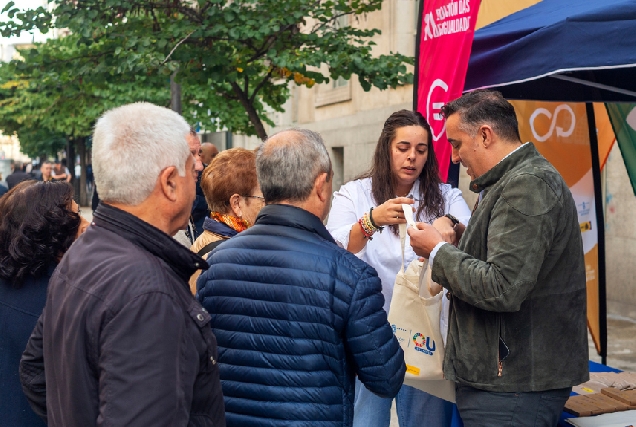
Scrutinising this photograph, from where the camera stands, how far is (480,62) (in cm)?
359

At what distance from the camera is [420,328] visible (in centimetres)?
300

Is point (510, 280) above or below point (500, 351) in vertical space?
above

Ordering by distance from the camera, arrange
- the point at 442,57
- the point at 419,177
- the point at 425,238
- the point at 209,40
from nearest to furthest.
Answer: the point at 425,238, the point at 419,177, the point at 442,57, the point at 209,40

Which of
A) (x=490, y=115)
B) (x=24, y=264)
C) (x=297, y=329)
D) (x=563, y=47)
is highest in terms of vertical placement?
(x=563, y=47)

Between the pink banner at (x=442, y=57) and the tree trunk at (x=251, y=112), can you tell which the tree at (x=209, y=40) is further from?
the pink banner at (x=442, y=57)

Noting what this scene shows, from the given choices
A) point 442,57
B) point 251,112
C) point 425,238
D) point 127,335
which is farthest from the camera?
point 251,112

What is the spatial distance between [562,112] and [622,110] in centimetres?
38

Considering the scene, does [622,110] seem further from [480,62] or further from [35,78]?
[35,78]

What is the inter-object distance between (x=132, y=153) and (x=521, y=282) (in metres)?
1.37

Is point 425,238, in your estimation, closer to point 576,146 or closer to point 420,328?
point 420,328

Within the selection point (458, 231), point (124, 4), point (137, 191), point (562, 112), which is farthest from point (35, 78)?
point (137, 191)

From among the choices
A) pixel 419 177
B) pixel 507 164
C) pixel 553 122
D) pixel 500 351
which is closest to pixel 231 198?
pixel 419 177

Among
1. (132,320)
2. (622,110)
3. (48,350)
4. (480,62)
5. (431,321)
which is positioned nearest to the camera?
(132,320)

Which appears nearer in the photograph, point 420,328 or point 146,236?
point 146,236
